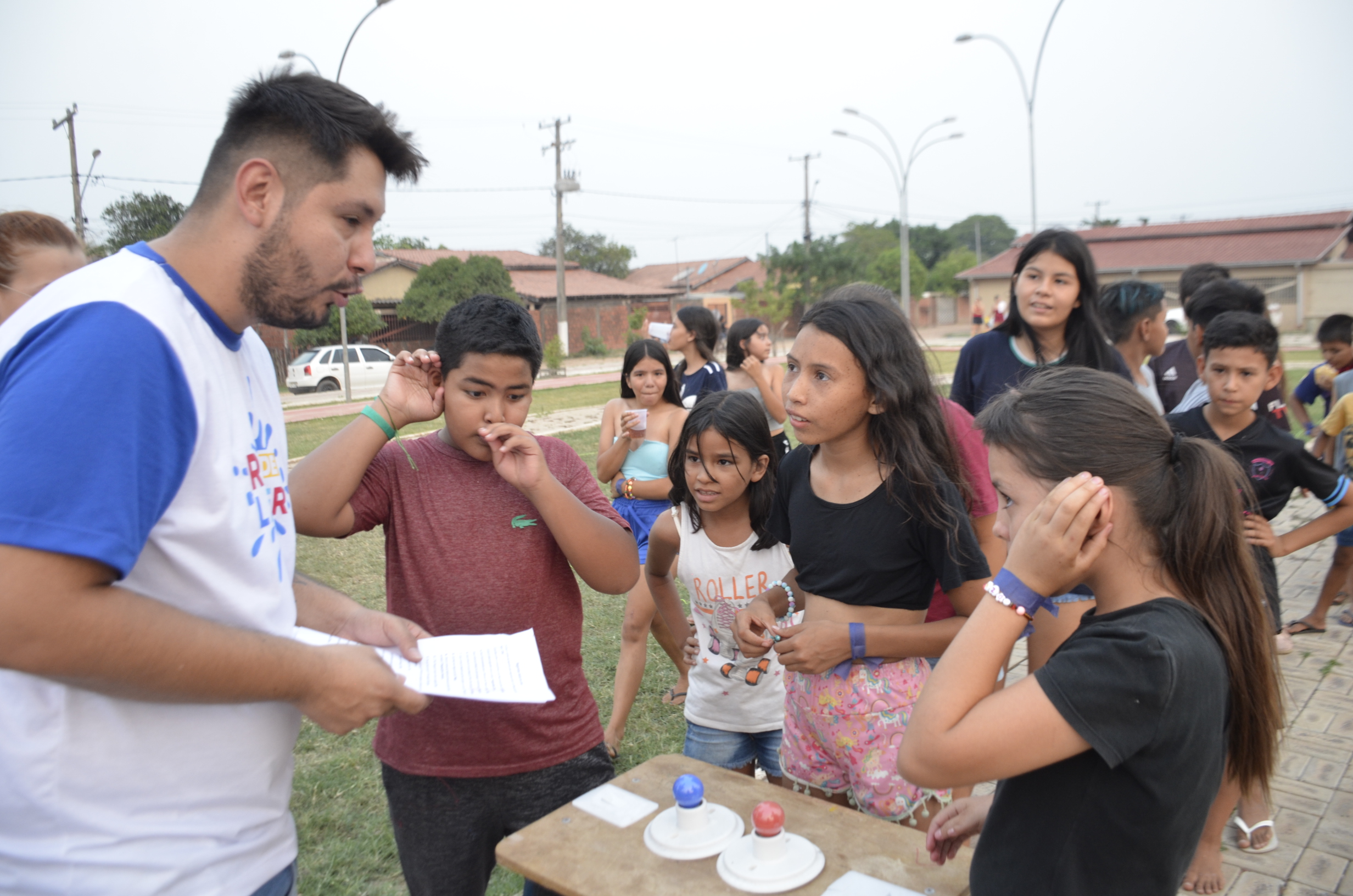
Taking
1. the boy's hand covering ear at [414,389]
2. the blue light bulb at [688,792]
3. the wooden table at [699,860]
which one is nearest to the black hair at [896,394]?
the wooden table at [699,860]

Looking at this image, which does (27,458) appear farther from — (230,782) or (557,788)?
(557,788)

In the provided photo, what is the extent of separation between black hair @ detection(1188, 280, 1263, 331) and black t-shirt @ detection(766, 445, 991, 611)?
2.91 metres

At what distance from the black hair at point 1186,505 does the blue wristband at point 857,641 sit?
0.79m

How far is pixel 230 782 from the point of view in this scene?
1.34 m

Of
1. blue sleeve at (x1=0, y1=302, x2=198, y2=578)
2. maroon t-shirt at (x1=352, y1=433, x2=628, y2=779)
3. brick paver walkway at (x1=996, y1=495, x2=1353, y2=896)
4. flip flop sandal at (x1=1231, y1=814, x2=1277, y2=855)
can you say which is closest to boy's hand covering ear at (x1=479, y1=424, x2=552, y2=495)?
maroon t-shirt at (x1=352, y1=433, x2=628, y2=779)

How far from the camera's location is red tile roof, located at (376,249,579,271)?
36719 millimetres

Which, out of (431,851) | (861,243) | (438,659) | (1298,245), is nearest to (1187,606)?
(438,659)

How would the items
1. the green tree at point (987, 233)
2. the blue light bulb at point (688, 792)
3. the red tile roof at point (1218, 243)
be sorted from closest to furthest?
the blue light bulb at point (688, 792) < the red tile roof at point (1218, 243) < the green tree at point (987, 233)

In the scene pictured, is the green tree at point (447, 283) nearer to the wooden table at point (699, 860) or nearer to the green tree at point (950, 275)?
the wooden table at point (699, 860)

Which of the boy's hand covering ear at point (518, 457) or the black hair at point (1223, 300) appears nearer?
the boy's hand covering ear at point (518, 457)

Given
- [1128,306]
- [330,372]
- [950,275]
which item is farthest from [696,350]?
[950,275]

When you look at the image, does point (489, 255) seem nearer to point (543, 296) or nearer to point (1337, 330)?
point (543, 296)

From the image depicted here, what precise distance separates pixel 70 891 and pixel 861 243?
63114 millimetres

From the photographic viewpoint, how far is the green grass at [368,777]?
9.57 ft
